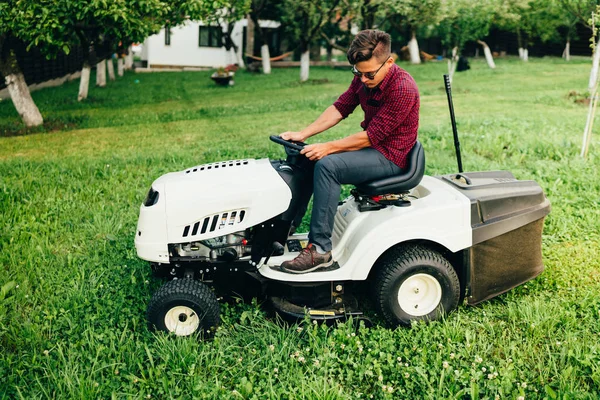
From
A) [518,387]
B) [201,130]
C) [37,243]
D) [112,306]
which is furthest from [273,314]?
[201,130]

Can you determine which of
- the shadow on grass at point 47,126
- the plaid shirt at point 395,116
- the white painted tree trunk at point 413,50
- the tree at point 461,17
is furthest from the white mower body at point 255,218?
the white painted tree trunk at point 413,50

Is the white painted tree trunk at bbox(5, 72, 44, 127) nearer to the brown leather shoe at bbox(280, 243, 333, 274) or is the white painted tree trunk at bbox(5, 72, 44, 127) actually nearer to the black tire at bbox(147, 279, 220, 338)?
the black tire at bbox(147, 279, 220, 338)

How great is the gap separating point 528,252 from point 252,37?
94.7 feet

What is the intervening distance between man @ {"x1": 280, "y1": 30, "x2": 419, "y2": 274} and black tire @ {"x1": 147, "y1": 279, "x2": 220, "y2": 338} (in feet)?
1.73

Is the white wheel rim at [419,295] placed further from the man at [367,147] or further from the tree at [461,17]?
the tree at [461,17]

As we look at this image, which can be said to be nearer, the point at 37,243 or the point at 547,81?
the point at 37,243

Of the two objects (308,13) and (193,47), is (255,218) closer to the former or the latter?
(308,13)

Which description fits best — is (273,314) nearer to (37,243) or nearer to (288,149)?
(288,149)

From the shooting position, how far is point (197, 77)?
25.0 m

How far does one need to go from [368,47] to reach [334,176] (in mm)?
787

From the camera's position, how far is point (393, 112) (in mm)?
3777

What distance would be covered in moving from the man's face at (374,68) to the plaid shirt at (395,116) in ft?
0.12

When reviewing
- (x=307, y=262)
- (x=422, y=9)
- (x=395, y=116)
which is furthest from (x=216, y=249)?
(x=422, y=9)

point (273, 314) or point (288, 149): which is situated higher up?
point (288, 149)
